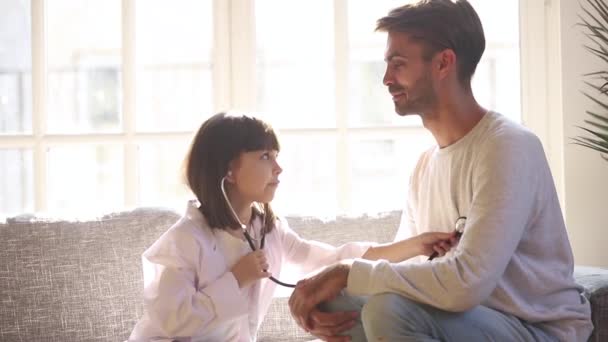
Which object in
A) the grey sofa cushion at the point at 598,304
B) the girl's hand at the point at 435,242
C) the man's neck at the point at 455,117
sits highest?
the man's neck at the point at 455,117

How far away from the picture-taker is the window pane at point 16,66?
9.73 feet

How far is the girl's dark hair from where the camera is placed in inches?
87.7

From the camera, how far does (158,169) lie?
3.05m

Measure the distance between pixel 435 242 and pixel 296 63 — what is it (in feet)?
3.94

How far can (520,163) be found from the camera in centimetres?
181

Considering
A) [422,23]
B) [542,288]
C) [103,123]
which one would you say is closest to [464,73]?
[422,23]

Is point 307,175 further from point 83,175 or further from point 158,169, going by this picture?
point 83,175

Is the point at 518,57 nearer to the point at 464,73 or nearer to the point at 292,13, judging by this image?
the point at 292,13

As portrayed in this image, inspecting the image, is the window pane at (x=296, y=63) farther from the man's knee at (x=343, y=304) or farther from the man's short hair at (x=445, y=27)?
the man's knee at (x=343, y=304)

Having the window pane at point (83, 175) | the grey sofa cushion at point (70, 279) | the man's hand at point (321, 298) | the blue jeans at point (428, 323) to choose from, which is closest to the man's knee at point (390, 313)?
the blue jeans at point (428, 323)

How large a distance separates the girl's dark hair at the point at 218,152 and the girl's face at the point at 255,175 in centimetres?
2

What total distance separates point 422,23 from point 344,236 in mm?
734

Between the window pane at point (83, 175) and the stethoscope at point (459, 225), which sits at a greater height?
the window pane at point (83, 175)

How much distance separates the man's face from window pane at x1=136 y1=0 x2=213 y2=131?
3.52 ft
